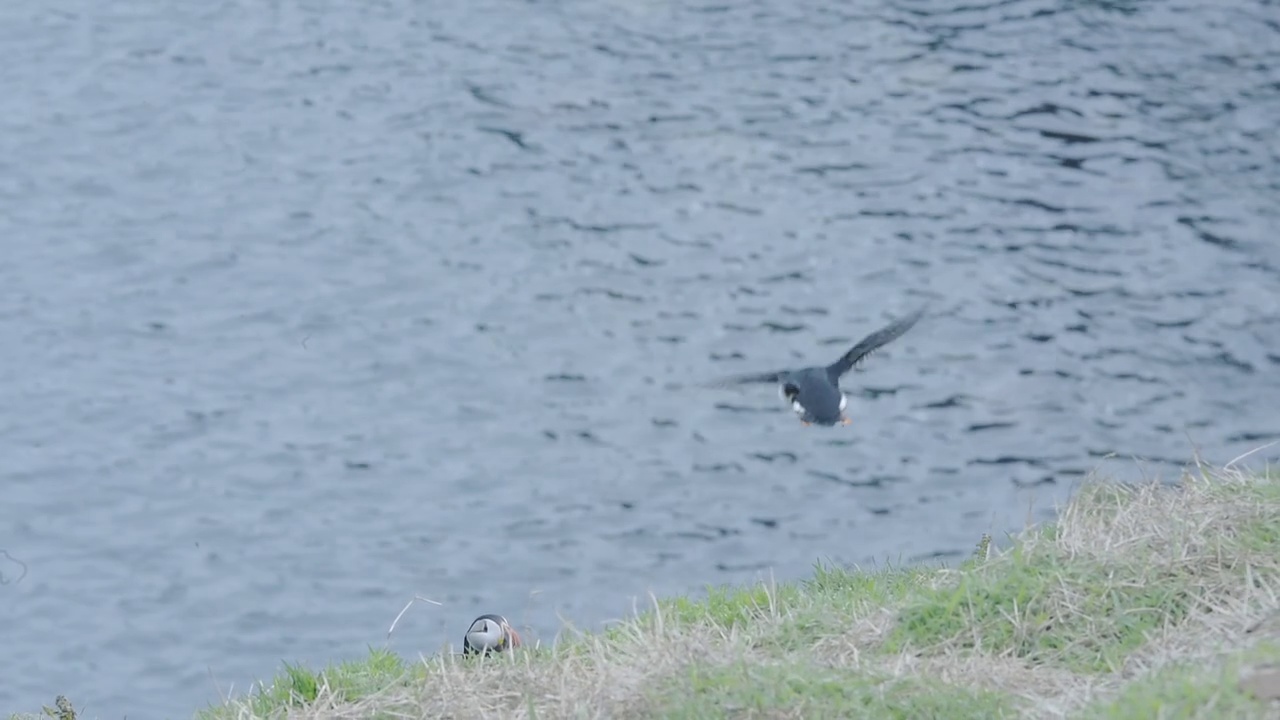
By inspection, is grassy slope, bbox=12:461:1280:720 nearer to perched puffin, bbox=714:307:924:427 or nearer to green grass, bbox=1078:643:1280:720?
green grass, bbox=1078:643:1280:720

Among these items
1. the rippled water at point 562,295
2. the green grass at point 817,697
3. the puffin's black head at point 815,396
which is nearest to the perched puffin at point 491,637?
the green grass at point 817,697

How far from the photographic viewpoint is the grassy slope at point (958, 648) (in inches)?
250

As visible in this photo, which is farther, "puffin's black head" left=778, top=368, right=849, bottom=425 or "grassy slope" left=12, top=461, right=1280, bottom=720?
"puffin's black head" left=778, top=368, right=849, bottom=425

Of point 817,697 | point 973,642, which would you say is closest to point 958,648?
point 973,642

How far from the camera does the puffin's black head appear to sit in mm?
10836

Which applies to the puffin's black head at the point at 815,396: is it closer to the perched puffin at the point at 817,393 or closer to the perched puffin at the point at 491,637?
the perched puffin at the point at 817,393

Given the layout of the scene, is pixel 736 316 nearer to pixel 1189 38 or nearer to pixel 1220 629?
pixel 1189 38

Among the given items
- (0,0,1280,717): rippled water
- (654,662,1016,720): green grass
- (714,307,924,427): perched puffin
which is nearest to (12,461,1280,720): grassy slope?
(654,662,1016,720): green grass

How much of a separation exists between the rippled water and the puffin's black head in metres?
2.68

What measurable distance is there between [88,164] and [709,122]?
8005mm

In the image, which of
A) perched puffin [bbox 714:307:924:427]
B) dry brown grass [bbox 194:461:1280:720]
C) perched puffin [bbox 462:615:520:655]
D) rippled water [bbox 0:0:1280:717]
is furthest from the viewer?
rippled water [bbox 0:0:1280:717]

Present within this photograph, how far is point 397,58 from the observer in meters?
24.0

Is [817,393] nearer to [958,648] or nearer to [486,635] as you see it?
[486,635]

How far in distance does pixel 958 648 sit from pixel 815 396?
4152 mm
